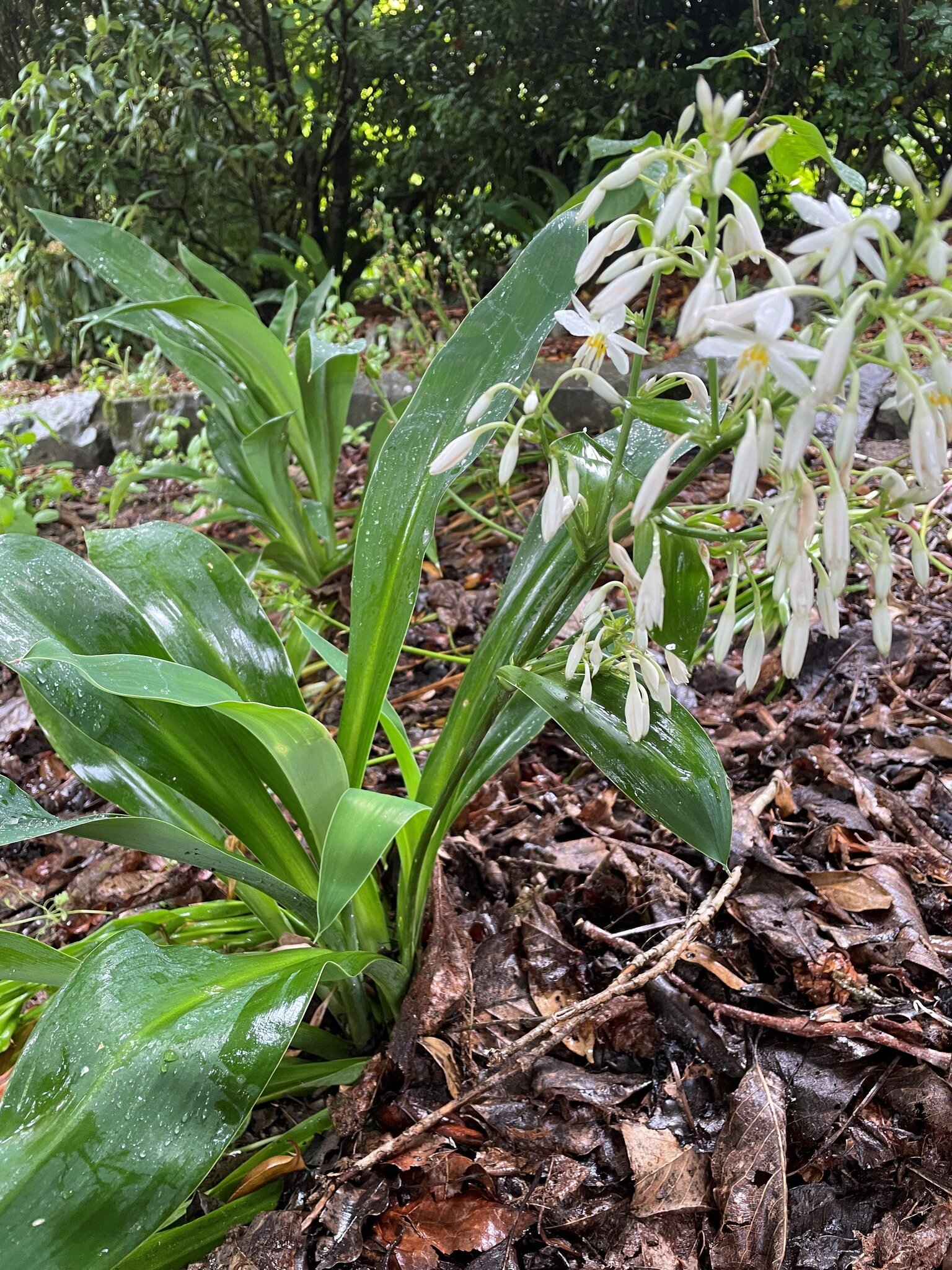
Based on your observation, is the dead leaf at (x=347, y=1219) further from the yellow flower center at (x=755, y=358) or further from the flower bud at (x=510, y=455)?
the yellow flower center at (x=755, y=358)

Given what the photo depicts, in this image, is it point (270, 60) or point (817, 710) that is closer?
point (817, 710)

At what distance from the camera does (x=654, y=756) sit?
2.70 ft

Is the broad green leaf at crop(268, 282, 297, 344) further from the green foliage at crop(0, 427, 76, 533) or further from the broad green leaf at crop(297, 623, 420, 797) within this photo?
the broad green leaf at crop(297, 623, 420, 797)

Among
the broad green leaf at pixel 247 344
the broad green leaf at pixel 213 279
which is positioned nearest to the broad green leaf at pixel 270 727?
the broad green leaf at pixel 247 344

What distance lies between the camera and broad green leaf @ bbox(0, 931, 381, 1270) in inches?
24.9

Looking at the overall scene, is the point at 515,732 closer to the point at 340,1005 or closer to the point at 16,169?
the point at 340,1005

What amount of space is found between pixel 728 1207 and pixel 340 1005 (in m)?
0.53

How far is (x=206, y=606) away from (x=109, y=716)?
20 centimetres

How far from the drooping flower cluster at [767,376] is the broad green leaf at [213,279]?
185 cm

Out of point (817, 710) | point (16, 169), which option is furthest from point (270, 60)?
point (817, 710)

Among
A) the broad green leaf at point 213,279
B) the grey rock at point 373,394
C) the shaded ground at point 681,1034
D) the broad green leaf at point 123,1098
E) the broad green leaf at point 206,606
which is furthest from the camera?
the grey rock at point 373,394

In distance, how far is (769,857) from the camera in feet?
3.93

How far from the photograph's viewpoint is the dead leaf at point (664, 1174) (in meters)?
0.87

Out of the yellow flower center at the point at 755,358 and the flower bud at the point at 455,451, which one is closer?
the yellow flower center at the point at 755,358
